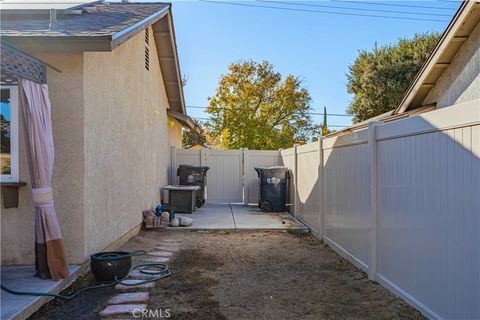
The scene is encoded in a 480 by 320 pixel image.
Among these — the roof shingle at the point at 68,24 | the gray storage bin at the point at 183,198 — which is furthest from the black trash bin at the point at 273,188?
the roof shingle at the point at 68,24

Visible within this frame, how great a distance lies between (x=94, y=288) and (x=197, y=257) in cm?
219

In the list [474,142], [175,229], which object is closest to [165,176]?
[175,229]

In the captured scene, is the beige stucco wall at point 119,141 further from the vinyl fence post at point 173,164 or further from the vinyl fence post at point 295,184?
the vinyl fence post at point 295,184

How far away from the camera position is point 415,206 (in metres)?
4.14

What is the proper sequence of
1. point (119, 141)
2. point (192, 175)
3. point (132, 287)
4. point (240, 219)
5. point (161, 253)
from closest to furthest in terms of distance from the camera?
1. point (132, 287)
2. point (161, 253)
3. point (119, 141)
4. point (240, 219)
5. point (192, 175)

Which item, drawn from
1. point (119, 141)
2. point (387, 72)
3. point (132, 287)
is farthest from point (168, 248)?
point (387, 72)

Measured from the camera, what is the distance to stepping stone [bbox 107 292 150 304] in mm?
4445

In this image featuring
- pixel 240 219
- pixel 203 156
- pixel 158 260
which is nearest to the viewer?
pixel 158 260

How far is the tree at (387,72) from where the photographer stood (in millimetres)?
22781

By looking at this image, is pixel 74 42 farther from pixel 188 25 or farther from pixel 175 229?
pixel 188 25

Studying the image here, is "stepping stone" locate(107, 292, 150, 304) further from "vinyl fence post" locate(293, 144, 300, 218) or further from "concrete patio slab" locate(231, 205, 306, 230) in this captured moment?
"vinyl fence post" locate(293, 144, 300, 218)

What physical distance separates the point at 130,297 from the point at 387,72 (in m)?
22.1

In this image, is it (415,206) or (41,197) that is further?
(41,197)

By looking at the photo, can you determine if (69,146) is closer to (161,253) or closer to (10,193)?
(10,193)
